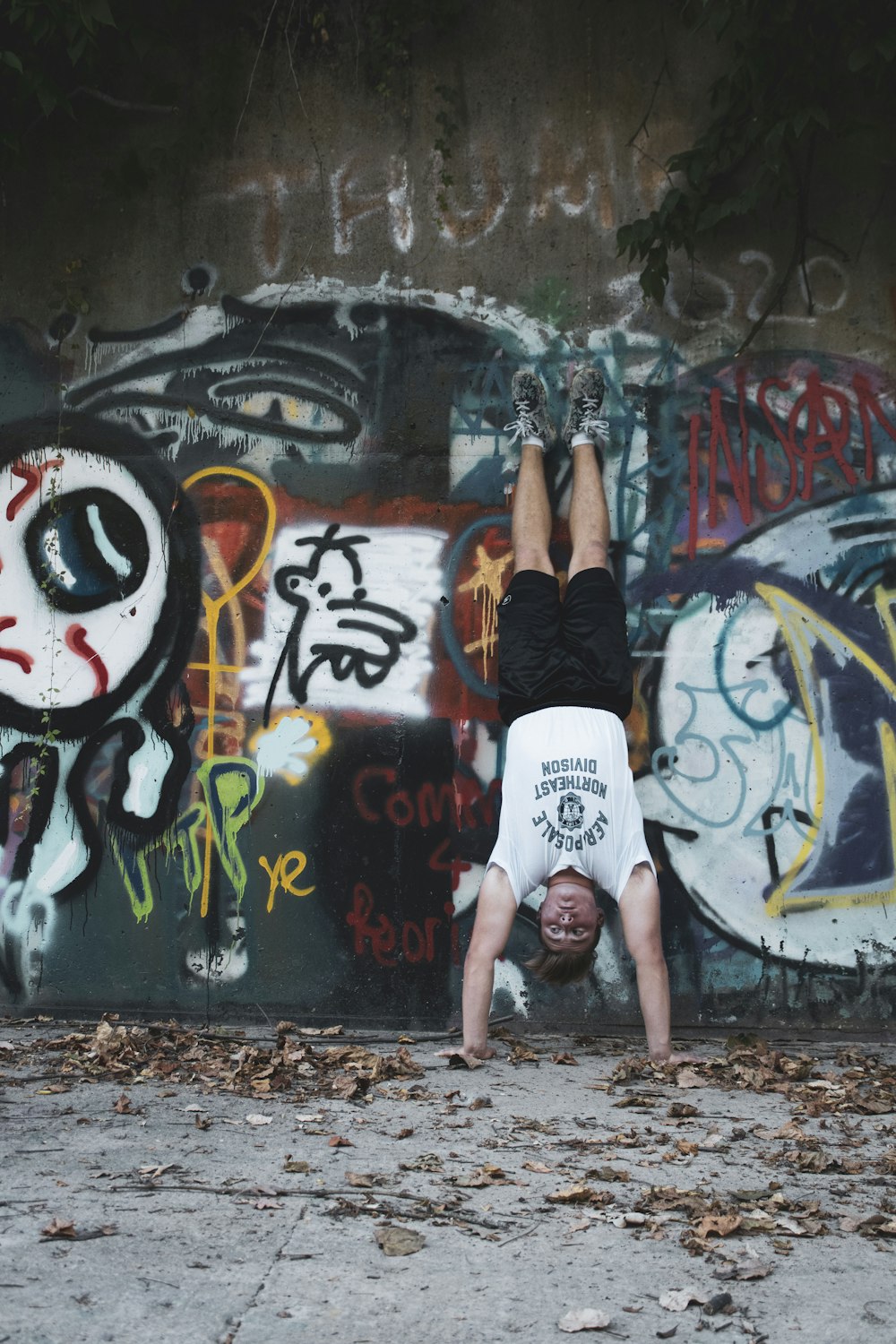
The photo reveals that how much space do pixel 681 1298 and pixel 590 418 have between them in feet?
13.2

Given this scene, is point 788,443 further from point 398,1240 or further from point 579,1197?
point 398,1240

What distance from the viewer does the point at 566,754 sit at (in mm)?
5184

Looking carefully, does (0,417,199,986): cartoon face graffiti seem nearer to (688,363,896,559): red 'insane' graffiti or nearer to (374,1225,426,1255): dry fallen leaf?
(688,363,896,559): red 'insane' graffiti

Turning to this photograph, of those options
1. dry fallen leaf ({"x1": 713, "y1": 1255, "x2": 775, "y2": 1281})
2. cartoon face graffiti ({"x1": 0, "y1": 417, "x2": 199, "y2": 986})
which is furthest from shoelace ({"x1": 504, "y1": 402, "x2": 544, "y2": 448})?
dry fallen leaf ({"x1": 713, "y1": 1255, "x2": 775, "y2": 1281})

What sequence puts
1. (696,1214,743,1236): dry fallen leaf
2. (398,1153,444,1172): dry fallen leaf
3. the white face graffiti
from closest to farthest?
(696,1214,743,1236): dry fallen leaf, (398,1153,444,1172): dry fallen leaf, the white face graffiti

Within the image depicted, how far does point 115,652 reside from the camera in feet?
19.6

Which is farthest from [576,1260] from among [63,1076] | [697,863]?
[697,863]

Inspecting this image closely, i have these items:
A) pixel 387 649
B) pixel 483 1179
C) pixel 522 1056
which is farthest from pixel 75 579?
pixel 483 1179

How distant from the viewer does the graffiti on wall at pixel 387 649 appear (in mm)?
5723

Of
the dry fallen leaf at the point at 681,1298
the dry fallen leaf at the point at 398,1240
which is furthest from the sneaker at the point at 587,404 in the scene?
the dry fallen leaf at the point at 681,1298

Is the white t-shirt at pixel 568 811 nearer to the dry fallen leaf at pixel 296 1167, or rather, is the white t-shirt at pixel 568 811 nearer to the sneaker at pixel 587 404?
the sneaker at pixel 587 404

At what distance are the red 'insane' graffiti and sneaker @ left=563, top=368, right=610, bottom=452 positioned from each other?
1.68 feet

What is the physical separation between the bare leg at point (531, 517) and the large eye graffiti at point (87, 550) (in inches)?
71.6

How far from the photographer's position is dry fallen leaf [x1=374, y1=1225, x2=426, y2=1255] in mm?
2852
